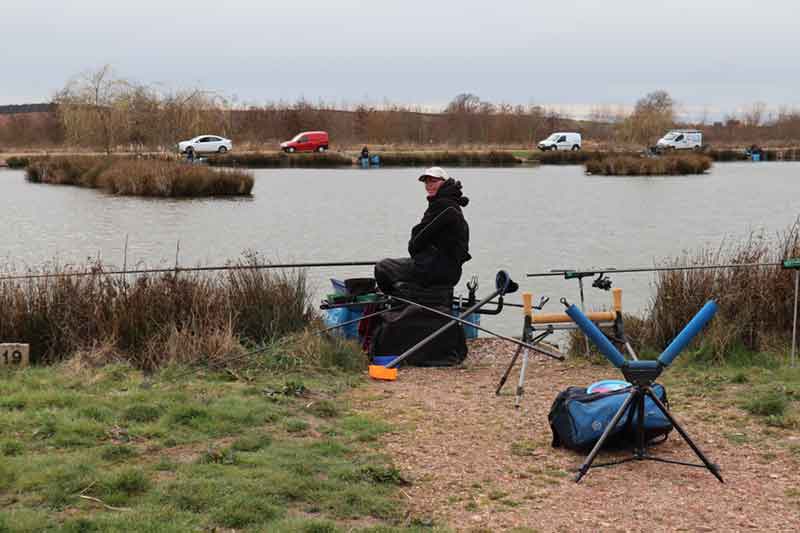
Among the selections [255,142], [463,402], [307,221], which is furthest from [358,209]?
[255,142]

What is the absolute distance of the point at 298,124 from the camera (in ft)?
216

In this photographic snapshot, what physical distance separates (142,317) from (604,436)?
13.7 ft

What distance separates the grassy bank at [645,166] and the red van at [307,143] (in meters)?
15.7

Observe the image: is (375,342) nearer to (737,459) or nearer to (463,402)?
(463,402)

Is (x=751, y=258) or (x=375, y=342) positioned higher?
(x=751, y=258)

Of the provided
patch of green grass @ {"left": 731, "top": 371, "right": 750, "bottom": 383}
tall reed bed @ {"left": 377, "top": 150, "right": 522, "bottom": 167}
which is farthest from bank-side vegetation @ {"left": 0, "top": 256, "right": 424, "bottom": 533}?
tall reed bed @ {"left": 377, "top": 150, "right": 522, "bottom": 167}

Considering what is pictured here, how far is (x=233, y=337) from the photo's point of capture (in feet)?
25.1

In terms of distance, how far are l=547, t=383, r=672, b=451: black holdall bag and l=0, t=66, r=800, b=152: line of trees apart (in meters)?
44.8

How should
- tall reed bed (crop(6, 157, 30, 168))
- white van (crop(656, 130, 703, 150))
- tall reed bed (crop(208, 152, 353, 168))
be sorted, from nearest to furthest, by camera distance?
tall reed bed (crop(6, 157, 30, 168))
tall reed bed (crop(208, 152, 353, 168))
white van (crop(656, 130, 703, 150))

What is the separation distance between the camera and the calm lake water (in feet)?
57.3

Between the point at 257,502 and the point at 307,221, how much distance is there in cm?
2088

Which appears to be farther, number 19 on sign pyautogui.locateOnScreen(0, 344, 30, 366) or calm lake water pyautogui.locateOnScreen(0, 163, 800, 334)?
calm lake water pyautogui.locateOnScreen(0, 163, 800, 334)

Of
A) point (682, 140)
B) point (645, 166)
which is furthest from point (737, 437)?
point (682, 140)

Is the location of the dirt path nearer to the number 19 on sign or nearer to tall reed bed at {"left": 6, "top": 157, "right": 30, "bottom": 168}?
the number 19 on sign
